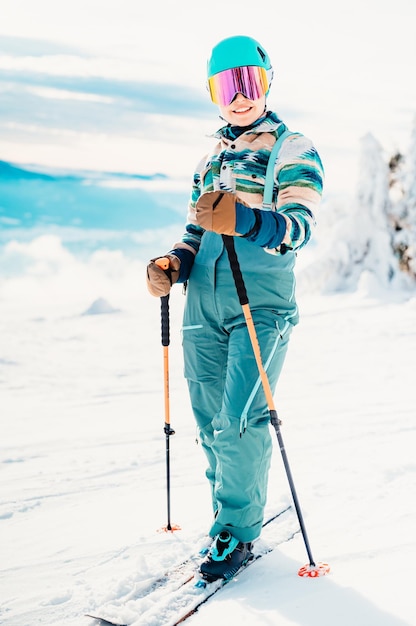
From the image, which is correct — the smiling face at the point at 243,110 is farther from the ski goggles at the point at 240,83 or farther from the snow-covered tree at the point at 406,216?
the snow-covered tree at the point at 406,216

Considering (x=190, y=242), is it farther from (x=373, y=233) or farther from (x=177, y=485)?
(x=373, y=233)

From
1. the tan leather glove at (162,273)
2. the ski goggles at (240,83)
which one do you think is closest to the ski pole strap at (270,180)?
the ski goggles at (240,83)

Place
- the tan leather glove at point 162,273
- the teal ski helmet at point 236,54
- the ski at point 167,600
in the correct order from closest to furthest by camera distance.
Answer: the ski at point 167,600, the teal ski helmet at point 236,54, the tan leather glove at point 162,273

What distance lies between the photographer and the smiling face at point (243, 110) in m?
3.14

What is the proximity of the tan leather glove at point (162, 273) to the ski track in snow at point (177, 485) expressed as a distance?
4.36 feet

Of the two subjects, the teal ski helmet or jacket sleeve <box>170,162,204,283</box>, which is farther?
jacket sleeve <box>170,162,204,283</box>

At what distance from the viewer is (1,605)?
10.4 ft

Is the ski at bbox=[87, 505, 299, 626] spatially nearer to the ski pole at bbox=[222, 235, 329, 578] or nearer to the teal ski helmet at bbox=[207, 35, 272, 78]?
the ski pole at bbox=[222, 235, 329, 578]

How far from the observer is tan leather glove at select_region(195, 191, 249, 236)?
265 centimetres

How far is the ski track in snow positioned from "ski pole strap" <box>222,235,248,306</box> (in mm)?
1262

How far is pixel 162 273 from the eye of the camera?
3.33m

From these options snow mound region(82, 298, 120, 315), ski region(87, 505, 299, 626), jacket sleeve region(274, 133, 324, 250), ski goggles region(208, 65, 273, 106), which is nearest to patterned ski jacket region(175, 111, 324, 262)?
jacket sleeve region(274, 133, 324, 250)

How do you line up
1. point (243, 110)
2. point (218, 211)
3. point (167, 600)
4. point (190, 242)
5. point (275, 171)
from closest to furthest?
point (218, 211) → point (167, 600) → point (275, 171) → point (243, 110) → point (190, 242)

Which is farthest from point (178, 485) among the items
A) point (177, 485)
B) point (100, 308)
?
point (100, 308)
